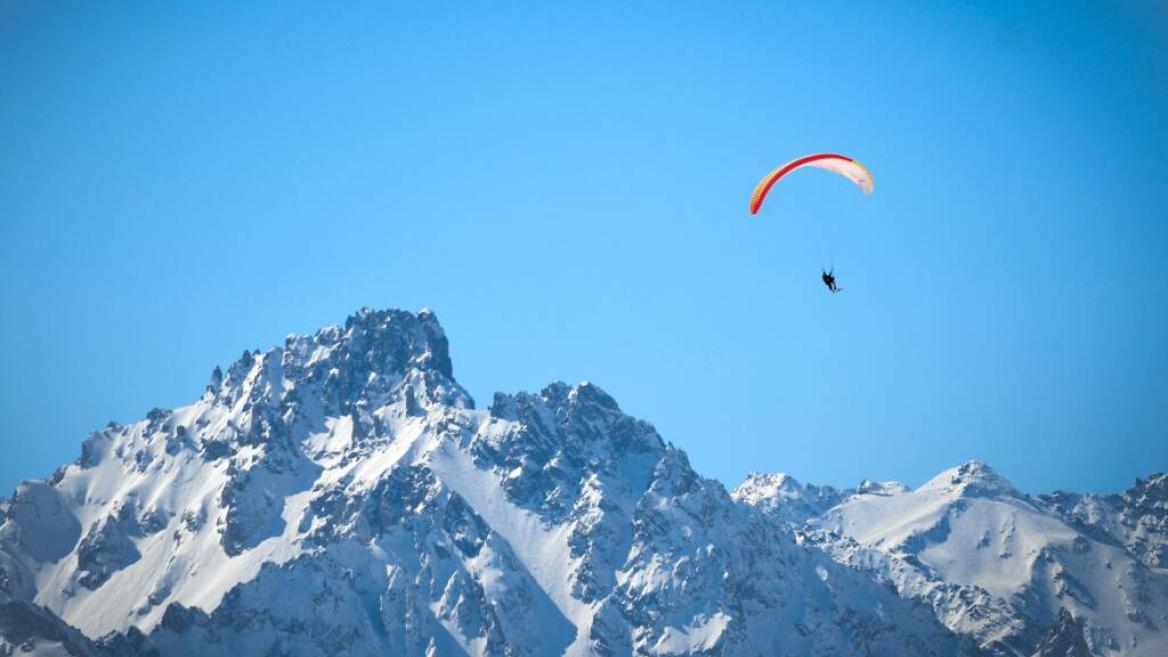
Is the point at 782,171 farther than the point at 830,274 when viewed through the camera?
Yes

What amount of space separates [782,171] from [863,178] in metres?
7.39

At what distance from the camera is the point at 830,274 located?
4963 inches

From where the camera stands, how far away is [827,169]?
5285 inches

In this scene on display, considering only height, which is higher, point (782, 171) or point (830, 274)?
point (782, 171)

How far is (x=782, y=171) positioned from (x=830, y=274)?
13.3 meters

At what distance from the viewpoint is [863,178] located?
132 metres

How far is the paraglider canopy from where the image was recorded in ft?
430

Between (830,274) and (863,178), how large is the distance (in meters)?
10.2

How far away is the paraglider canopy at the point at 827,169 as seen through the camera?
131125 millimetres

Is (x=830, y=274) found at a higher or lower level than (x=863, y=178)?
lower

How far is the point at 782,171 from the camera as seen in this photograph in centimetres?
13575
